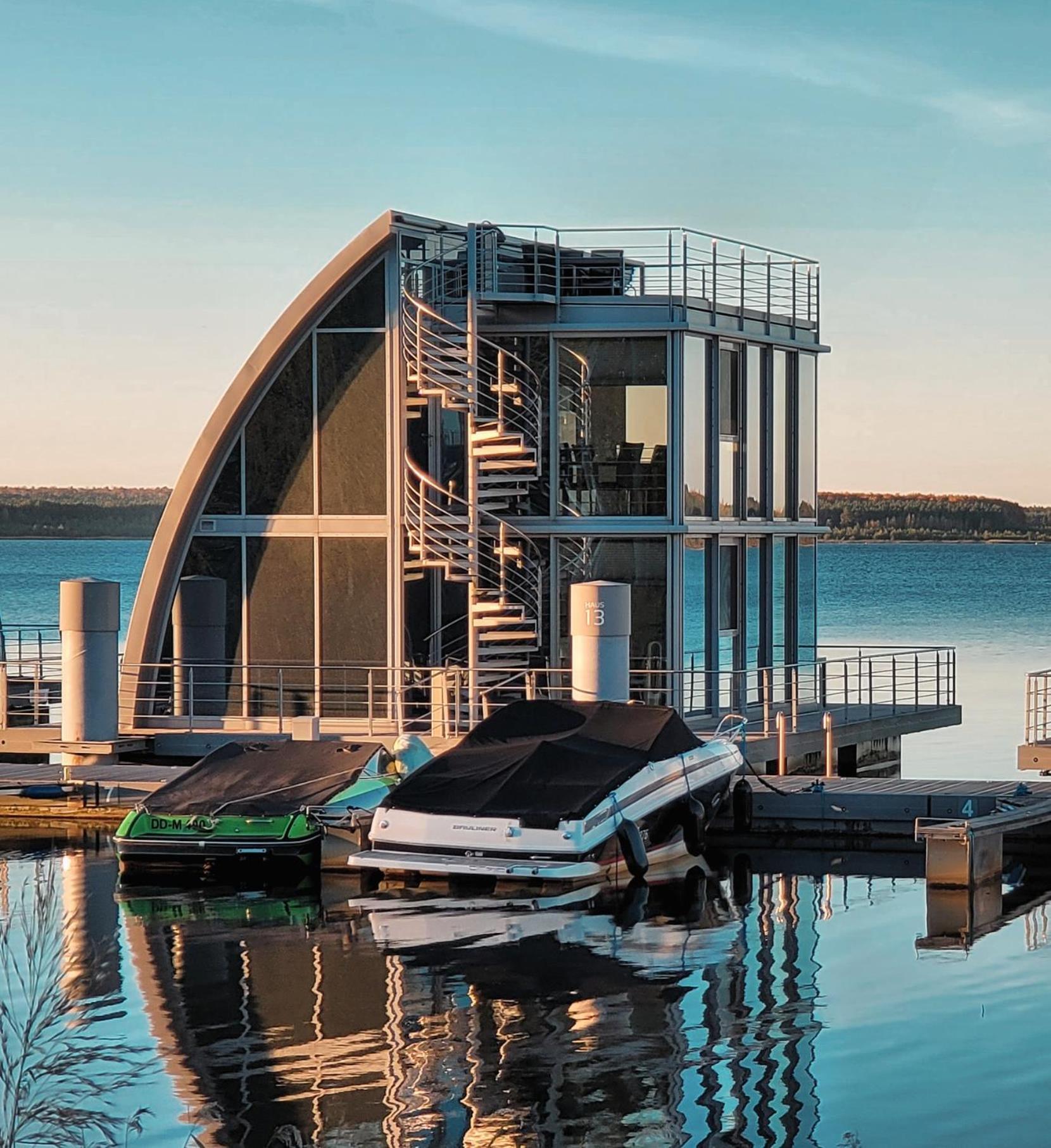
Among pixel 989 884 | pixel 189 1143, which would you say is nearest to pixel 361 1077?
pixel 189 1143

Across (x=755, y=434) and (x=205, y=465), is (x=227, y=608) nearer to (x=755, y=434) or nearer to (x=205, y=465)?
(x=205, y=465)

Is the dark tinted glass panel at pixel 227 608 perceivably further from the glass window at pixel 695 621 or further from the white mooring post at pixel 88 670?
the glass window at pixel 695 621

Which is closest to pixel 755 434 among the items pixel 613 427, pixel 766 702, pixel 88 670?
pixel 613 427

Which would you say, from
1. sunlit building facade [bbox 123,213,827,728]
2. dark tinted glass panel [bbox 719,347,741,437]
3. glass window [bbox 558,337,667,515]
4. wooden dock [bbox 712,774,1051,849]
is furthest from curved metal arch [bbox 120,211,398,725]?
wooden dock [bbox 712,774,1051,849]

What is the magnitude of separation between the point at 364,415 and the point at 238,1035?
527 inches

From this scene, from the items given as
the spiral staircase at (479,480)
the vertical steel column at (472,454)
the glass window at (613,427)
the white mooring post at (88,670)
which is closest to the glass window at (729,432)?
the glass window at (613,427)

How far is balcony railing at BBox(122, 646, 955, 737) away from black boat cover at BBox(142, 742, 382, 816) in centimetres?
343

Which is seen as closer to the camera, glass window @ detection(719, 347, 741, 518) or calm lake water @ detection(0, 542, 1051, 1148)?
calm lake water @ detection(0, 542, 1051, 1148)

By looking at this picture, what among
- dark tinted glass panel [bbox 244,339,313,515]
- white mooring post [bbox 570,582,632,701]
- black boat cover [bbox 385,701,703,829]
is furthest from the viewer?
dark tinted glass panel [bbox 244,339,313,515]

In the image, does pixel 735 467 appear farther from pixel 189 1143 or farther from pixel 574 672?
pixel 189 1143

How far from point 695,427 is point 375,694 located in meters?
5.31

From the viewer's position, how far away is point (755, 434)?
91.1 ft

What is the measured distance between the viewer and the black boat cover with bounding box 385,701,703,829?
1856 centimetres

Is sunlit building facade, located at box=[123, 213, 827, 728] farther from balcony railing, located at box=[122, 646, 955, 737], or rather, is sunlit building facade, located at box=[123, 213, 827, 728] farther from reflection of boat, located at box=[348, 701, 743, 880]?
reflection of boat, located at box=[348, 701, 743, 880]
